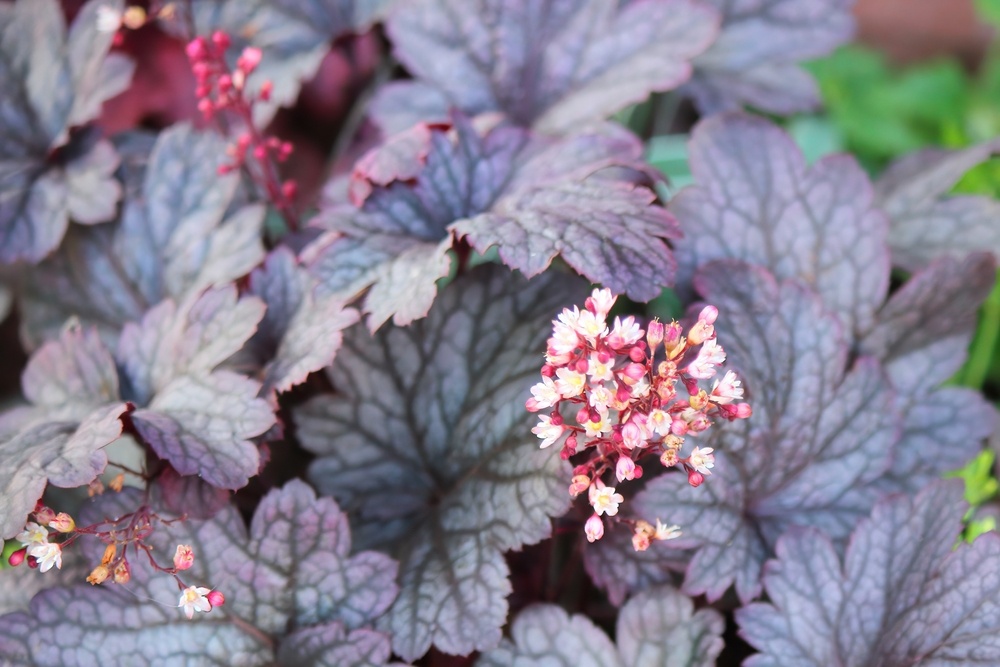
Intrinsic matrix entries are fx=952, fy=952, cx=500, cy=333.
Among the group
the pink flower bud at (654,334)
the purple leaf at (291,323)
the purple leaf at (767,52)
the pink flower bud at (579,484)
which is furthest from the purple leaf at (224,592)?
the purple leaf at (767,52)

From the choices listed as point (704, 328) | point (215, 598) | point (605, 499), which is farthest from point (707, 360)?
point (215, 598)

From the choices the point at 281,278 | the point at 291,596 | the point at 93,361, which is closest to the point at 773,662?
the point at 291,596

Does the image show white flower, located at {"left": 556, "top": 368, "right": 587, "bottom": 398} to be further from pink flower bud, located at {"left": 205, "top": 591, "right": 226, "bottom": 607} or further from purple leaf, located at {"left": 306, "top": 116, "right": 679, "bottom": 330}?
pink flower bud, located at {"left": 205, "top": 591, "right": 226, "bottom": 607}

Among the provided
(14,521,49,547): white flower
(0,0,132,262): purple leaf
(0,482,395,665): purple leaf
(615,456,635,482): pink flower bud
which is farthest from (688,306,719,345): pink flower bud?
(0,0,132,262): purple leaf

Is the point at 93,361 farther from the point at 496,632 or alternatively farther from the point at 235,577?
the point at 496,632

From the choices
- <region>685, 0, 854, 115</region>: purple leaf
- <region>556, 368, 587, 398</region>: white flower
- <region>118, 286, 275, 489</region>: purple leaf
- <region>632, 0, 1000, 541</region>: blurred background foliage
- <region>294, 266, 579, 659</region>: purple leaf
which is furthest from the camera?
<region>632, 0, 1000, 541</region>: blurred background foliage

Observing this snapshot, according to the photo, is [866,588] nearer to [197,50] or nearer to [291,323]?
[291,323]
